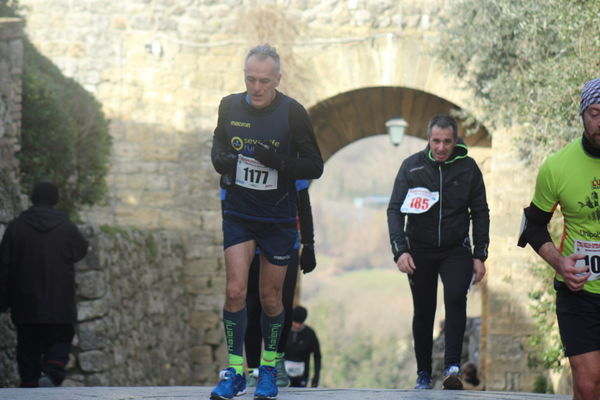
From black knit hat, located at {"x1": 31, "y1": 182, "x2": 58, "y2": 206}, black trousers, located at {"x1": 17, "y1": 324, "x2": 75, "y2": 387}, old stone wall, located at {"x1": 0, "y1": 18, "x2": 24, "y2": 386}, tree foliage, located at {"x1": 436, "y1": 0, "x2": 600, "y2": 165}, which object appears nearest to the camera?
black trousers, located at {"x1": 17, "y1": 324, "x2": 75, "y2": 387}

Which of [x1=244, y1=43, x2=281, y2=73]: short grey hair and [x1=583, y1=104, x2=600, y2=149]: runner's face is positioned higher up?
[x1=244, y1=43, x2=281, y2=73]: short grey hair

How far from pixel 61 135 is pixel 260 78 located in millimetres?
5328

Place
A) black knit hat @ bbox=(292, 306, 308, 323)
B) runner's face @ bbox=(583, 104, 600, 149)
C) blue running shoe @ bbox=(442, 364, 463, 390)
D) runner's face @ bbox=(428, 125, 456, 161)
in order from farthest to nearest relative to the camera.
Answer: black knit hat @ bbox=(292, 306, 308, 323)
runner's face @ bbox=(428, 125, 456, 161)
blue running shoe @ bbox=(442, 364, 463, 390)
runner's face @ bbox=(583, 104, 600, 149)

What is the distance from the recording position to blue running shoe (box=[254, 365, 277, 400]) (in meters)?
4.66

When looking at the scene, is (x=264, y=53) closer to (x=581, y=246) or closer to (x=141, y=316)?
(x=581, y=246)

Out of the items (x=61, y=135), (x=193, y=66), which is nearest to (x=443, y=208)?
(x=61, y=135)

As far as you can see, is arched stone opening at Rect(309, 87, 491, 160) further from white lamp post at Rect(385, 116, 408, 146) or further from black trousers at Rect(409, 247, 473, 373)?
black trousers at Rect(409, 247, 473, 373)

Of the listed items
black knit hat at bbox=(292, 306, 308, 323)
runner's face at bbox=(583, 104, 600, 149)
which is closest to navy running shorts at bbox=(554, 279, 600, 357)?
runner's face at bbox=(583, 104, 600, 149)

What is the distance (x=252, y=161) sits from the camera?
15.5ft

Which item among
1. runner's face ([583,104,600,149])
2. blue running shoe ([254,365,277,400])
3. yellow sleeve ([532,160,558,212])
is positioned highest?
runner's face ([583,104,600,149])

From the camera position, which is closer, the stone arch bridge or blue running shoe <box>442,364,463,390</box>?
blue running shoe <box>442,364,463,390</box>

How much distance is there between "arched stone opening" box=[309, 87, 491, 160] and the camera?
13820mm

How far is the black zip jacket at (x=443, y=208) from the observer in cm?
588

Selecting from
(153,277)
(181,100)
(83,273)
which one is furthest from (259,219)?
(181,100)
